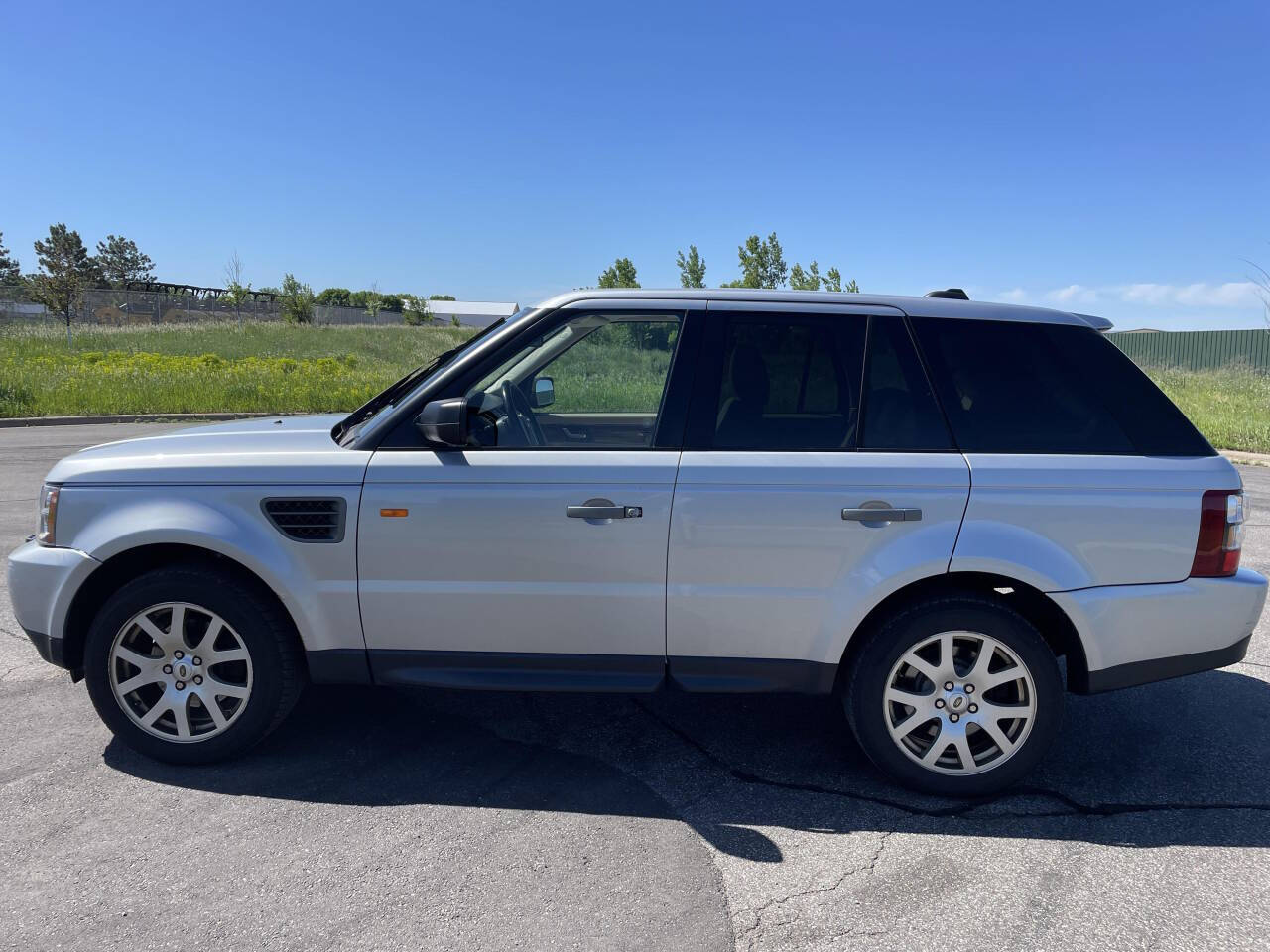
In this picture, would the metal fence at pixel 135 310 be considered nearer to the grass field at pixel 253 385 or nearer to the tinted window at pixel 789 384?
the grass field at pixel 253 385

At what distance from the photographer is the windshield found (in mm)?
3875

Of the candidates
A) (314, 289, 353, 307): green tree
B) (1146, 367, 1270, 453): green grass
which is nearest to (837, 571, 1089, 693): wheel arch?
(1146, 367, 1270, 453): green grass

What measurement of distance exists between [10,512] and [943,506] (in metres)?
8.51

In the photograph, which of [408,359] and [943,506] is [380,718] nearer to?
[943,506]

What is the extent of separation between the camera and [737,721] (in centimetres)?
431

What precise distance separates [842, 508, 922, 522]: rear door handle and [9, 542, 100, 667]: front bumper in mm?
2879

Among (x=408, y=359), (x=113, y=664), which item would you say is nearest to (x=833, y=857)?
(x=113, y=664)

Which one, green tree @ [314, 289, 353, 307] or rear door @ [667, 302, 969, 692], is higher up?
green tree @ [314, 289, 353, 307]

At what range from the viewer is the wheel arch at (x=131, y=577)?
369 cm

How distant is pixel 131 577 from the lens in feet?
12.4

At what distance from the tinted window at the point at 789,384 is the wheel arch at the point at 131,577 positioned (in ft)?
6.11

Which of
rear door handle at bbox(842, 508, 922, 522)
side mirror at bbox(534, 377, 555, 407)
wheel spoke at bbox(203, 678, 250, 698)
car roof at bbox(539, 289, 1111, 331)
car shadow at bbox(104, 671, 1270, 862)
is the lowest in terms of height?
car shadow at bbox(104, 671, 1270, 862)

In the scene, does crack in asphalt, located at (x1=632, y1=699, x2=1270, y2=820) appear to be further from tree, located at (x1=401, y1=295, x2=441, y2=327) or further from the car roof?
tree, located at (x1=401, y1=295, x2=441, y2=327)

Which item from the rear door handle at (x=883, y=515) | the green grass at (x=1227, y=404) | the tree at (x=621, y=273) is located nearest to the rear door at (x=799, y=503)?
the rear door handle at (x=883, y=515)
